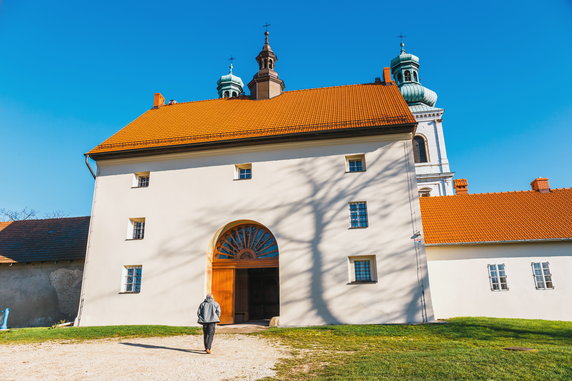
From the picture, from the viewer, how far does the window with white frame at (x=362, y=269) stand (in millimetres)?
13516

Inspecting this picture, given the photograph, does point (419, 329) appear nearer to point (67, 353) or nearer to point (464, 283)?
point (464, 283)

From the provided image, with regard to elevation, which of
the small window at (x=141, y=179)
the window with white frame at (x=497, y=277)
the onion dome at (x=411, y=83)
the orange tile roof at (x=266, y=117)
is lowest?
the window with white frame at (x=497, y=277)

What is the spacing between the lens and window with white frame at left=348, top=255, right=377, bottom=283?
532 inches

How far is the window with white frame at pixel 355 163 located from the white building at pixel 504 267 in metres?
4.29

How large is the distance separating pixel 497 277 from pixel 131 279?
47.9 ft

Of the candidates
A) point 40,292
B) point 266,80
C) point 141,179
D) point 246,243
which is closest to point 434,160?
point 266,80

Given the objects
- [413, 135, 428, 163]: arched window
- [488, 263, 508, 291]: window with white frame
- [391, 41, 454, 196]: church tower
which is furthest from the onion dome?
[488, 263, 508, 291]: window with white frame

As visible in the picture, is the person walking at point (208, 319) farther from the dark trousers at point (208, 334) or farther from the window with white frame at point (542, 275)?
the window with white frame at point (542, 275)

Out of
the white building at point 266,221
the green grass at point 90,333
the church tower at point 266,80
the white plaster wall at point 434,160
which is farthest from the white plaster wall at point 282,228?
the white plaster wall at point 434,160

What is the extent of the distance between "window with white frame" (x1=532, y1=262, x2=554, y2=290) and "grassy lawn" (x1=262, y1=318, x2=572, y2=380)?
2.75 meters

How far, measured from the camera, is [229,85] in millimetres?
38375

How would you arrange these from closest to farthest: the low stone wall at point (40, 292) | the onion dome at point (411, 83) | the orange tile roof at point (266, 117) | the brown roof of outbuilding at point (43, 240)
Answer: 1. the orange tile roof at point (266, 117)
2. the low stone wall at point (40, 292)
3. the brown roof of outbuilding at point (43, 240)
4. the onion dome at point (411, 83)

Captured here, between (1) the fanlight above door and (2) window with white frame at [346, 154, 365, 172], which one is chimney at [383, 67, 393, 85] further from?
(1) the fanlight above door

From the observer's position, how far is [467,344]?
28.7 feet
